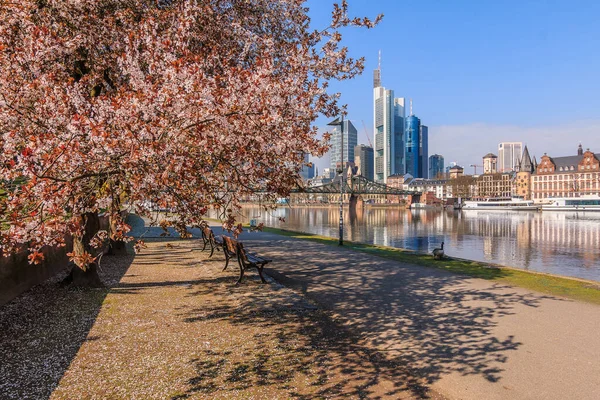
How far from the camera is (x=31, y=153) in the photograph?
5.88 m

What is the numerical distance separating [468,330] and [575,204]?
450 ft

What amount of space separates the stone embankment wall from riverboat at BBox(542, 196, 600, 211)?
126 metres

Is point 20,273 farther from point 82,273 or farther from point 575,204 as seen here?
point 575,204

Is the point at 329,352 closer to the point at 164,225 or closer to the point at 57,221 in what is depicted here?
the point at 164,225

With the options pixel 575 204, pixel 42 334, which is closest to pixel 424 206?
pixel 575 204

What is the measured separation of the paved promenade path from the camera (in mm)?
5965

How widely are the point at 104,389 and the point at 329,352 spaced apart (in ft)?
11.6

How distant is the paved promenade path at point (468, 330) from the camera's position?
19.6 feet

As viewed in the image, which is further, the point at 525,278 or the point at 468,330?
the point at 525,278

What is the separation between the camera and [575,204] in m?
119

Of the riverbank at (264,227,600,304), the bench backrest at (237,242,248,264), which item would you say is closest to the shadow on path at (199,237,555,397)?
the riverbank at (264,227,600,304)

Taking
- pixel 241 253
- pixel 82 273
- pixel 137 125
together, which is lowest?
pixel 82 273

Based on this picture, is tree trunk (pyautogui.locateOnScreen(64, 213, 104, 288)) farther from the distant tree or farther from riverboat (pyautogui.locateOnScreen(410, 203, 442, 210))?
riverboat (pyautogui.locateOnScreen(410, 203, 442, 210))

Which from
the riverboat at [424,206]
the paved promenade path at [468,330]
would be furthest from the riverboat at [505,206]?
the paved promenade path at [468,330]
